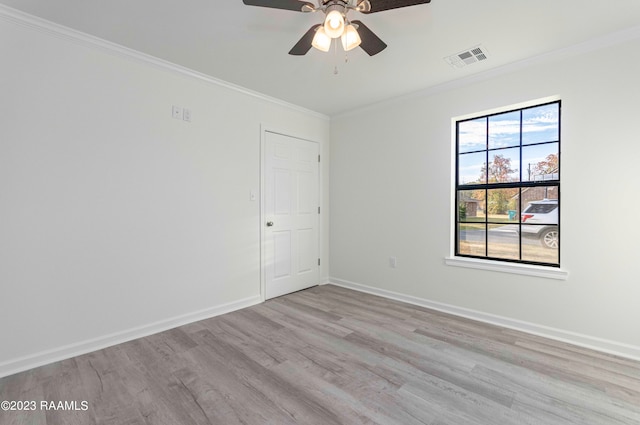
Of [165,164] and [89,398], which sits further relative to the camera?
[165,164]

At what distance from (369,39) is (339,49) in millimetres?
713

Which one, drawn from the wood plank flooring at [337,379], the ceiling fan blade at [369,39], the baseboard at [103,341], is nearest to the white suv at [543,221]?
the wood plank flooring at [337,379]

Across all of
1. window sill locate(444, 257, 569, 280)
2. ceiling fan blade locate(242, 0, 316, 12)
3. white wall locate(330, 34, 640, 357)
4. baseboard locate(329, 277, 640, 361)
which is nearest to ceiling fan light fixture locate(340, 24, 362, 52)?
ceiling fan blade locate(242, 0, 316, 12)

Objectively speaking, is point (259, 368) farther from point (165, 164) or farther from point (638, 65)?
point (638, 65)

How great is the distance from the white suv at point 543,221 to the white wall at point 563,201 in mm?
212

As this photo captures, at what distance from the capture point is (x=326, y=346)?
2547mm

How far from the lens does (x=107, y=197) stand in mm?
2578

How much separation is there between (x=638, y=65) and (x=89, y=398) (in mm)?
4717

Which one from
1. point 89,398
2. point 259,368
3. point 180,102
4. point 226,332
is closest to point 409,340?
point 259,368

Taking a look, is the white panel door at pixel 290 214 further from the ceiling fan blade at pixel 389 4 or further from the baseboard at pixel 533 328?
the ceiling fan blade at pixel 389 4

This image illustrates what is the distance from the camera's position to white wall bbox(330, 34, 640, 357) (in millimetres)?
2416

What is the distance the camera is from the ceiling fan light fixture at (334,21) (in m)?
1.75

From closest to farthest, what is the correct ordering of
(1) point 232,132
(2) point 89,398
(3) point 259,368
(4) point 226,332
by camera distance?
(2) point 89,398 < (3) point 259,368 < (4) point 226,332 < (1) point 232,132

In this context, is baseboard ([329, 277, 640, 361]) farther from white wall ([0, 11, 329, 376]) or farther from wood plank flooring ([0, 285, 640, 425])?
white wall ([0, 11, 329, 376])
